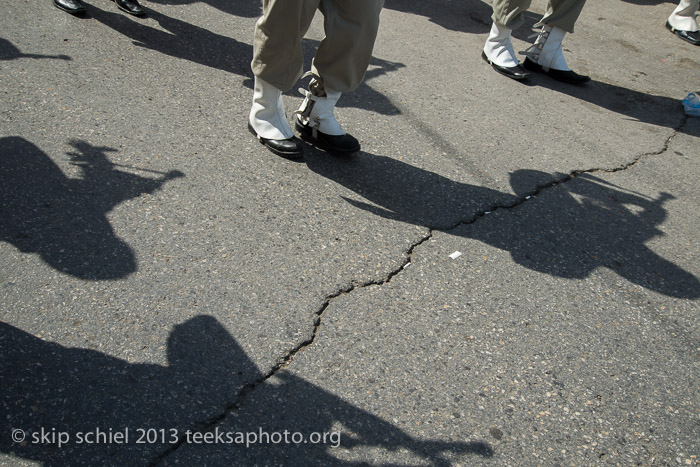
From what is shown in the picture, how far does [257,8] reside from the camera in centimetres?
532

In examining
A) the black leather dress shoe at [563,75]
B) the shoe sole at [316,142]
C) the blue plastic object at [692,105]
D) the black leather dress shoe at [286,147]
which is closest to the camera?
the black leather dress shoe at [286,147]

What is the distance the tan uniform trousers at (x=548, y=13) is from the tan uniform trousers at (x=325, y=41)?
2.18 metres

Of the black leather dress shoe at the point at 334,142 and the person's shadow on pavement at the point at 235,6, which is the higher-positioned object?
the black leather dress shoe at the point at 334,142

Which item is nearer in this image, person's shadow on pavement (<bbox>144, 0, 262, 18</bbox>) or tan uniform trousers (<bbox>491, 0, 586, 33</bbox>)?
tan uniform trousers (<bbox>491, 0, 586, 33</bbox>)

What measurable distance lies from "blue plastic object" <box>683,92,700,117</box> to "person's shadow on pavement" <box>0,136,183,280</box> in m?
4.41

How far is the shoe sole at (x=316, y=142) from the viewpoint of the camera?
11.2 feet

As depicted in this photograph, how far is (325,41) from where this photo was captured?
10.1ft

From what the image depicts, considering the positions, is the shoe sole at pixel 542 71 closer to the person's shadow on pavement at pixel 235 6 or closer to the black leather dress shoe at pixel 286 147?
the person's shadow on pavement at pixel 235 6

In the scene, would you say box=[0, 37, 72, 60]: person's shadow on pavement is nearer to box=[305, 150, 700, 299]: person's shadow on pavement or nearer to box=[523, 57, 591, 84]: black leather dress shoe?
box=[305, 150, 700, 299]: person's shadow on pavement

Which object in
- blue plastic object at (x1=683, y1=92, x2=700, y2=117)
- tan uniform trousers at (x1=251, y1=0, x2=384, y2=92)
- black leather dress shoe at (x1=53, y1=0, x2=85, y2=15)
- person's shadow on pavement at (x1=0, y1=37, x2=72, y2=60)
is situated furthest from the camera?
blue plastic object at (x1=683, y1=92, x2=700, y2=117)

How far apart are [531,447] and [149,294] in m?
1.65

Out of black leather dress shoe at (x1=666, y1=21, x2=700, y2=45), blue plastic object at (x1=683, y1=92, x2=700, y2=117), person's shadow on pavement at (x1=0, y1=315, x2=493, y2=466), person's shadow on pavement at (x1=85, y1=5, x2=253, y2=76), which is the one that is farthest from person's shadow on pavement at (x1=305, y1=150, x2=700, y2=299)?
black leather dress shoe at (x1=666, y1=21, x2=700, y2=45)

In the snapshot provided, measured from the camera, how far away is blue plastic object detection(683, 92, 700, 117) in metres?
4.86

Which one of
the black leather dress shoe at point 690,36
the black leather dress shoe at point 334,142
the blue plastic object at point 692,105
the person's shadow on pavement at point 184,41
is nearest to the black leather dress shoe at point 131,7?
the person's shadow on pavement at point 184,41
